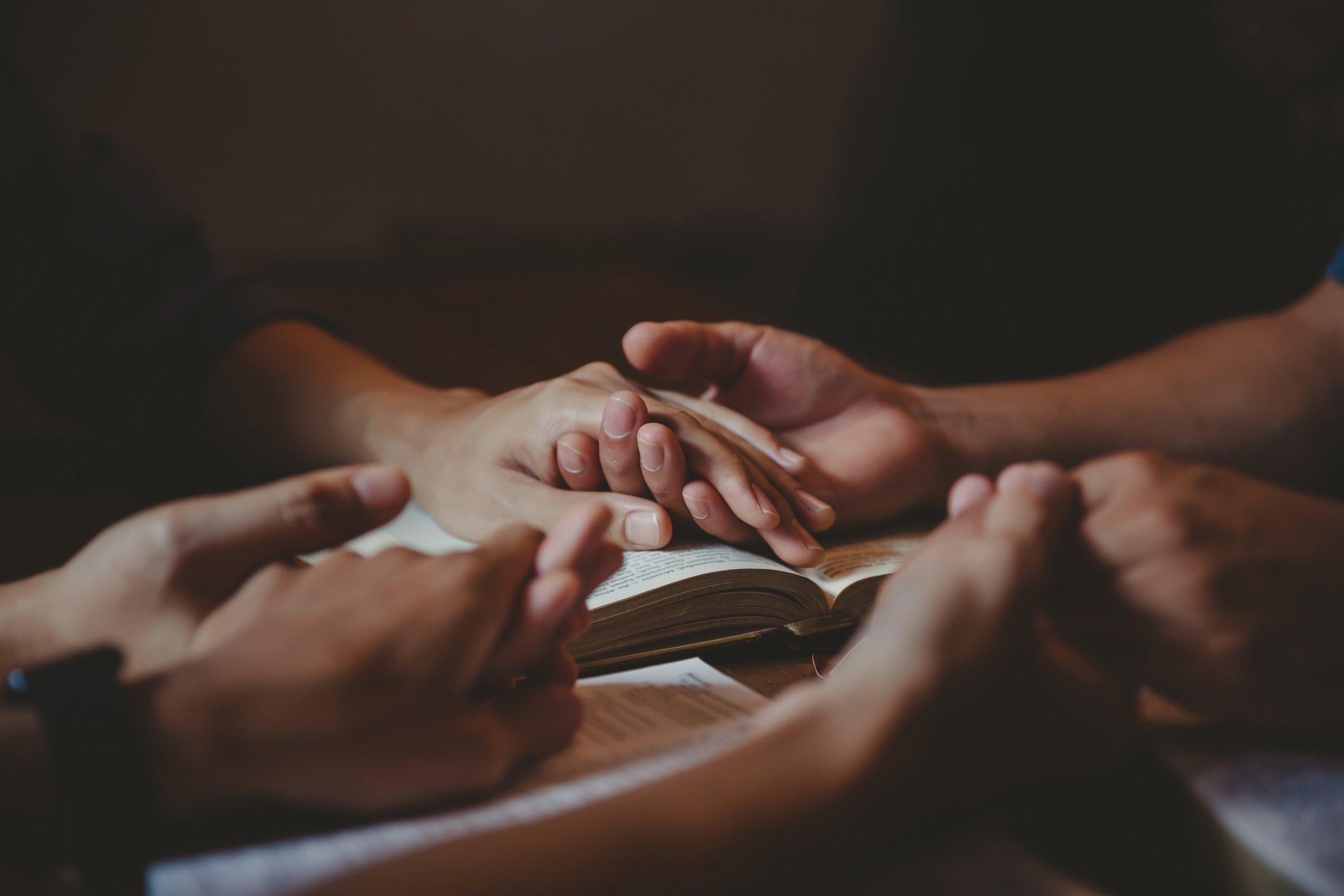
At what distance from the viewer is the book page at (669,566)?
72cm

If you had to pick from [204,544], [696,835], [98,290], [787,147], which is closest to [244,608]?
[204,544]

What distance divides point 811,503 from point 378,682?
528mm

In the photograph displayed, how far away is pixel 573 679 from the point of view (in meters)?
0.57

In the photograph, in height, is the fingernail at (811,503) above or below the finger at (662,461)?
below

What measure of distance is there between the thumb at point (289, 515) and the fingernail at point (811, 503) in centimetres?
44

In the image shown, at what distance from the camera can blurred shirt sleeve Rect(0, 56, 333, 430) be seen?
1155 millimetres

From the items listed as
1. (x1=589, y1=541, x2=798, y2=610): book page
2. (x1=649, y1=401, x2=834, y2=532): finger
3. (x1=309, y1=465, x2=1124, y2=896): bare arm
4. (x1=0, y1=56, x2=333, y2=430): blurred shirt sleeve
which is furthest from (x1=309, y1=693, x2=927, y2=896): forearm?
(x1=0, y1=56, x2=333, y2=430): blurred shirt sleeve

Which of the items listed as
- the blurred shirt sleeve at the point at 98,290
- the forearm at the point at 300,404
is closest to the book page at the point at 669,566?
the forearm at the point at 300,404

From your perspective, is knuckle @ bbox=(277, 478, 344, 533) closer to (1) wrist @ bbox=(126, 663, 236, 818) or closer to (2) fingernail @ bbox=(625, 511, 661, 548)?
(1) wrist @ bbox=(126, 663, 236, 818)

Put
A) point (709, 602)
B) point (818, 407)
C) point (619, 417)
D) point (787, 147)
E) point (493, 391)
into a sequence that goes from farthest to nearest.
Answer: point (787, 147) → point (493, 391) → point (818, 407) → point (619, 417) → point (709, 602)

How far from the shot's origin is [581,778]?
1.61 ft

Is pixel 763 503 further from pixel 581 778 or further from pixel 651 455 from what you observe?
pixel 581 778

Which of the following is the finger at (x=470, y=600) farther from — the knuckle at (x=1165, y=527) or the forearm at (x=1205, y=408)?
the forearm at (x=1205, y=408)

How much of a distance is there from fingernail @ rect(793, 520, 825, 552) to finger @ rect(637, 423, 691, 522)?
0.35ft
